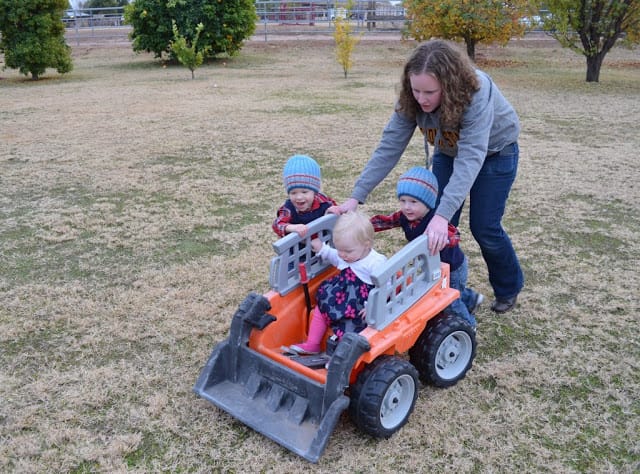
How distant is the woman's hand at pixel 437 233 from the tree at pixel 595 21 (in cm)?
1171

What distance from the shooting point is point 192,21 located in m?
18.2

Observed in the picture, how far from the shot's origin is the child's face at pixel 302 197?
10.2 ft

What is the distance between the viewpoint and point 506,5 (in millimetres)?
16359

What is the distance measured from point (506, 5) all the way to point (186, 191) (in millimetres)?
13638

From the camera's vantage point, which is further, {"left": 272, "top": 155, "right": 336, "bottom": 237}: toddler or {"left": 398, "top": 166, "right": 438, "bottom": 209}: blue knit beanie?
{"left": 272, "top": 155, "right": 336, "bottom": 237}: toddler

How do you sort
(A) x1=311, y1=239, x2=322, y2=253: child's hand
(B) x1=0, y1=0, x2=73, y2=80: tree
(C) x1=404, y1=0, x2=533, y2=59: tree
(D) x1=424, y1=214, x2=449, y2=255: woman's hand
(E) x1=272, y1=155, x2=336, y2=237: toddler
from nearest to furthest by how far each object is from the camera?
(D) x1=424, y1=214, x2=449, y2=255: woman's hand, (A) x1=311, y1=239, x2=322, y2=253: child's hand, (E) x1=272, y1=155, x2=336, y2=237: toddler, (B) x1=0, y1=0, x2=73, y2=80: tree, (C) x1=404, y1=0, x2=533, y2=59: tree

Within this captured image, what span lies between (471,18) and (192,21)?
818cm

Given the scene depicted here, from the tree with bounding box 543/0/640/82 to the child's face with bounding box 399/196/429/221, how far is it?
11447 mm

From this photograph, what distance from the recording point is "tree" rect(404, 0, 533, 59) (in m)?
15.7

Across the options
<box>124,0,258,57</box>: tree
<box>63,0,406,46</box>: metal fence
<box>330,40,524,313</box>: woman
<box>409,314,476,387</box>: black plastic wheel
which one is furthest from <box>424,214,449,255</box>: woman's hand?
<box>63,0,406,46</box>: metal fence

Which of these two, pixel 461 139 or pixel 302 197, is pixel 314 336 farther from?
pixel 461 139

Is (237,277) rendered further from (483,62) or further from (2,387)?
(483,62)

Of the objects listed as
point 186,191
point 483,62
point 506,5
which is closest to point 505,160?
point 186,191

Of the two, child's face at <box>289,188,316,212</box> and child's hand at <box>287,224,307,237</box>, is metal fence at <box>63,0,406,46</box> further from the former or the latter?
child's hand at <box>287,224,307,237</box>
